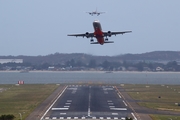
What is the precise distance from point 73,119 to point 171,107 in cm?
2137

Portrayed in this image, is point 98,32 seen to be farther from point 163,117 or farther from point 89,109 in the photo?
point 163,117

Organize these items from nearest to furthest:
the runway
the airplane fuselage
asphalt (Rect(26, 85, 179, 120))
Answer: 1. asphalt (Rect(26, 85, 179, 120))
2. the runway
3. the airplane fuselage

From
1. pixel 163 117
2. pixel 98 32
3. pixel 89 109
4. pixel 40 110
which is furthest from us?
pixel 89 109

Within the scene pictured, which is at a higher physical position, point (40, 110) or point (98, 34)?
point (98, 34)

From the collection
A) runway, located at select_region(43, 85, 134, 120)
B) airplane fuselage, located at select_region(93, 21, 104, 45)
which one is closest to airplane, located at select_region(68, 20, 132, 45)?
airplane fuselage, located at select_region(93, 21, 104, 45)

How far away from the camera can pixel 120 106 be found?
70.3 metres

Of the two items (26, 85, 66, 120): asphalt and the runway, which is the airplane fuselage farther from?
(26, 85, 66, 120): asphalt

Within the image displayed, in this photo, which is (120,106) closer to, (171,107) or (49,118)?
(171,107)

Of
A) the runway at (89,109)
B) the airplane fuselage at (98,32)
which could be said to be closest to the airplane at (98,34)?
the airplane fuselage at (98,32)

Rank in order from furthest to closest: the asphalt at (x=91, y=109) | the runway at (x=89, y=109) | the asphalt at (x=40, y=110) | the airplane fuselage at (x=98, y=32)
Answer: the airplane fuselage at (x=98, y=32)
the runway at (x=89, y=109)
the asphalt at (x=91, y=109)
the asphalt at (x=40, y=110)

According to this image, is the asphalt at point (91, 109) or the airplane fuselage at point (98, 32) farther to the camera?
the airplane fuselage at point (98, 32)

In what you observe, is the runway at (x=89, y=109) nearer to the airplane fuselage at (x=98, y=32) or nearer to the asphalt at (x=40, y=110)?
the asphalt at (x=40, y=110)

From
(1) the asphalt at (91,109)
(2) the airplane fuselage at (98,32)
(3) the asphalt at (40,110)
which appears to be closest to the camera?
(3) the asphalt at (40,110)

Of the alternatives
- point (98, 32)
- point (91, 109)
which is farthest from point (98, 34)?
point (91, 109)
